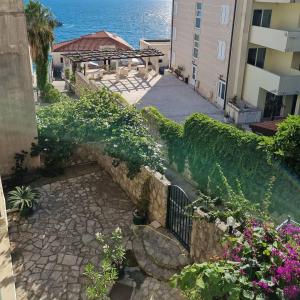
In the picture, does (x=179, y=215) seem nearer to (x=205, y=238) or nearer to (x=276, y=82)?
(x=205, y=238)

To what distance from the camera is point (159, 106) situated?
29438 mm

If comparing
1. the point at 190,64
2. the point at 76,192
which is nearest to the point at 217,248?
the point at 76,192

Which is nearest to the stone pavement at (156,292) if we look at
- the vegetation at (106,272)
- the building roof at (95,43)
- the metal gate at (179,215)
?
the vegetation at (106,272)

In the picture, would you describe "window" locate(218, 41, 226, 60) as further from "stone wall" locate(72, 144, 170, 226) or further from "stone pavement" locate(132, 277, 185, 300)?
"stone pavement" locate(132, 277, 185, 300)

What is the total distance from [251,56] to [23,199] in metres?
22.0

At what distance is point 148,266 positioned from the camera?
1091 cm

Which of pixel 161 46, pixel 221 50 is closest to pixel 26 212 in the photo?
pixel 221 50

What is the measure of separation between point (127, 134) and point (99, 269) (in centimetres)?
507

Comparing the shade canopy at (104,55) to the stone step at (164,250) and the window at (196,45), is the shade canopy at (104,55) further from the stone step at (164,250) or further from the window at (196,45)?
the stone step at (164,250)

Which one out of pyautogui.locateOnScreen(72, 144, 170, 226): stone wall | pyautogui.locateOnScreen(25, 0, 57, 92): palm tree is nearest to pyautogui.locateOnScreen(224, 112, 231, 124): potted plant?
pyautogui.locateOnScreen(72, 144, 170, 226): stone wall

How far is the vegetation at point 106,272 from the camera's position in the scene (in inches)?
371

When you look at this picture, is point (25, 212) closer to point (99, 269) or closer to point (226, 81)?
point (99, 269)

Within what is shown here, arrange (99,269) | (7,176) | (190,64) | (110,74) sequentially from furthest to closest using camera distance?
1. (110,74)
2. (190,64)
3. (7,176)
4. (99,269)

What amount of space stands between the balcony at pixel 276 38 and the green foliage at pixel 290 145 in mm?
14218
